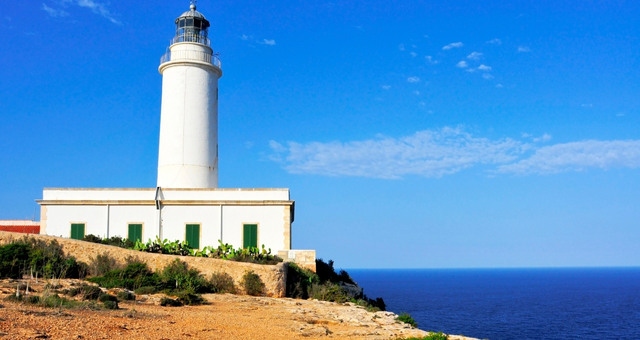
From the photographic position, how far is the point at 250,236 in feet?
68.2

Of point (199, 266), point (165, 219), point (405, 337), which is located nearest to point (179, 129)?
point (165, 219)

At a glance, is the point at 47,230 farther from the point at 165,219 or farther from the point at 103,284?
the point at 103,284

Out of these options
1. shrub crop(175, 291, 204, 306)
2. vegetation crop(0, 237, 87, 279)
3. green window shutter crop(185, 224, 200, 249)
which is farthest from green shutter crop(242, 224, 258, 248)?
shrub crop(175, 291, 204, 306)

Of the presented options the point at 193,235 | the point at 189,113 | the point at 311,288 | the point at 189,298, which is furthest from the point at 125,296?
the point at 189,113

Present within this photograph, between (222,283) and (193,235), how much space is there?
5.10m

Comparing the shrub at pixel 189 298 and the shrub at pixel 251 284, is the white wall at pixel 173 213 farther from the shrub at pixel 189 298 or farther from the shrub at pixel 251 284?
the shrub at pixel 189 298

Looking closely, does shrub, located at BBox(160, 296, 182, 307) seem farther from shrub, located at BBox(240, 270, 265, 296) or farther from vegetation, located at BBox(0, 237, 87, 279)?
vegetation, located at BBox(0, 237, 87, 279)

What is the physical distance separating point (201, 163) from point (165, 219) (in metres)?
2.73

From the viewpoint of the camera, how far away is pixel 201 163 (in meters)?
22.7

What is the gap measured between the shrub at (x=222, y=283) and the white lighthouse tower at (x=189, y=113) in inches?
266

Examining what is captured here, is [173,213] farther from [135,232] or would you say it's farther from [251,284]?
[251,284]

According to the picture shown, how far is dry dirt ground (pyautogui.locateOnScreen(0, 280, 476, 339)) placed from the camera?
8723 mm

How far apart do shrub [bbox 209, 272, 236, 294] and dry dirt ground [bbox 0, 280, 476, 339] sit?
0.67m

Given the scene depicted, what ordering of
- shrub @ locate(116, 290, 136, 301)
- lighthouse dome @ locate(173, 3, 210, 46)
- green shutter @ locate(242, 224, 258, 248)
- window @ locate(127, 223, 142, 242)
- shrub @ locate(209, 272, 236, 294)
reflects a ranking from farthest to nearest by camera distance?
lighthouse dome @ locate(173, 3, 210, 46), window @ locate(127, 223, 142, 242), green shutter @ locate(242, 224, 258, 248), shrub @ locate(209, 272, 236, 294), shrub @ locate(116, 290, 136, 301)
